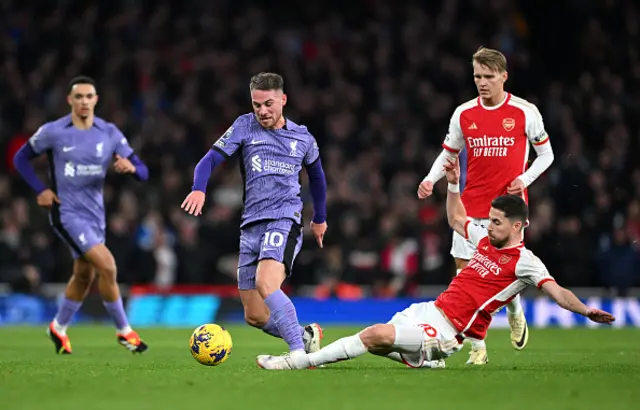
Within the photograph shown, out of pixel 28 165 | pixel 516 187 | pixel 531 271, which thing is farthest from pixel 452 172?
pixel 28 165

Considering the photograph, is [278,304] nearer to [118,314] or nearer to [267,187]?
[267,187]

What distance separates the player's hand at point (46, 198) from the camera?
477 inches

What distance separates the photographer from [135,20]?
985 inches

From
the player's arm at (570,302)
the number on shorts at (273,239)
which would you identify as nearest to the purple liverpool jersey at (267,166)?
the number on shorts at (273,239)

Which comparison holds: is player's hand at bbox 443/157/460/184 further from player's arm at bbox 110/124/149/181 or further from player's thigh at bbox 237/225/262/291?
player's arm at bbox 110/124/149/181

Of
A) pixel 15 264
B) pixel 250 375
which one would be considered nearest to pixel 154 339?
pixel 15 264

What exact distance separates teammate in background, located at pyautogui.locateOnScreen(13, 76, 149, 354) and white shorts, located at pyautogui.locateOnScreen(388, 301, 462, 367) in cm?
430

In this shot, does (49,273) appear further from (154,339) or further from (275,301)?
(275,301)

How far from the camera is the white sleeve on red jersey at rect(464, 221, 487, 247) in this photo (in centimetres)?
1020

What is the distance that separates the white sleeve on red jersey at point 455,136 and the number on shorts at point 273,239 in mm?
2070

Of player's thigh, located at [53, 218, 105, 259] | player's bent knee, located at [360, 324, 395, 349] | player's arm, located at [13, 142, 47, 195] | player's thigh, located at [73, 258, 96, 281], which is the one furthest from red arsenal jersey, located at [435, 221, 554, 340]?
player's arm, located at [13, 142, 47, 195]

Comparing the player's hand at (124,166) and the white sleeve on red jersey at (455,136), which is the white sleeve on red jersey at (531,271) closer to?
the white sleeve on red jersey at (455,136)

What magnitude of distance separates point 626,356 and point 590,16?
14757mm

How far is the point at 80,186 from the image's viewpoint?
40.3 ft
